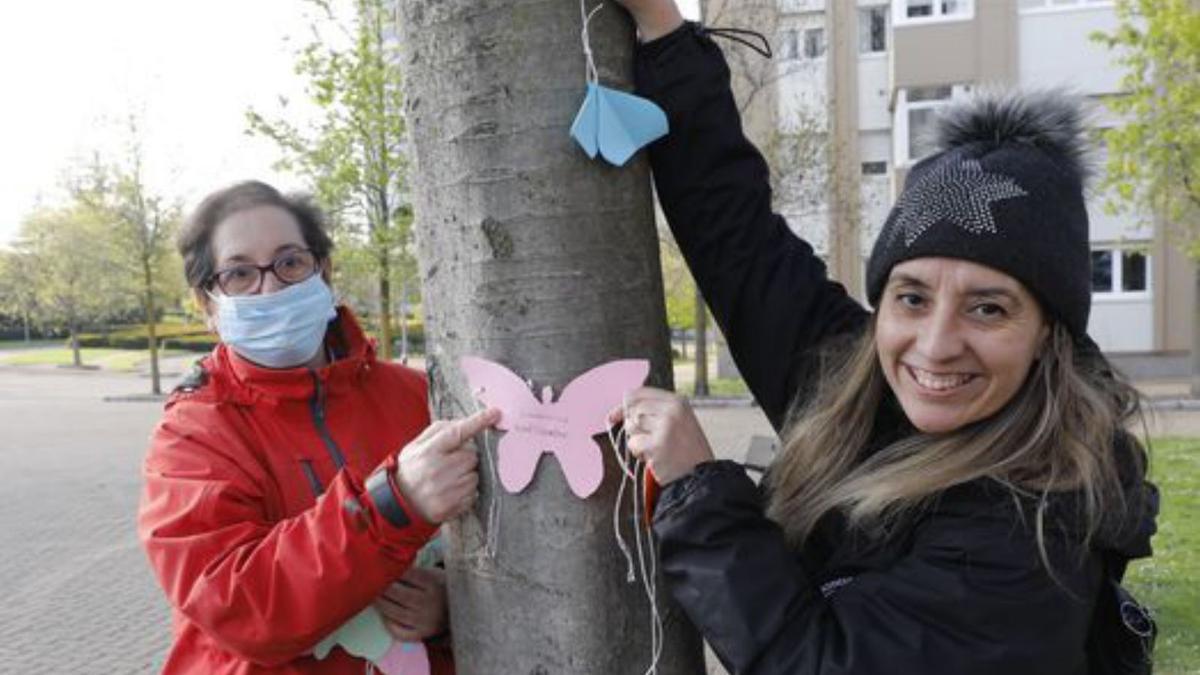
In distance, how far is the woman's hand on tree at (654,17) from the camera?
166 centimetres

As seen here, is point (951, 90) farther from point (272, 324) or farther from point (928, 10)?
point (272, 324)

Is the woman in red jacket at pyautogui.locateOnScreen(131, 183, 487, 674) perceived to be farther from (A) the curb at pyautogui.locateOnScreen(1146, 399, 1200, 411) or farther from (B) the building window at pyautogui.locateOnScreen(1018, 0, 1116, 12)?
(B) the building window at pyautogui.locateOnScreen(1018, 0, 1116, 12)

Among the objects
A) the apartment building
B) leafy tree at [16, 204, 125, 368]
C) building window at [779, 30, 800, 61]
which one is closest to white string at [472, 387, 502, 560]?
the apartment building

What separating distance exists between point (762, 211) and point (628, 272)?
42 cm

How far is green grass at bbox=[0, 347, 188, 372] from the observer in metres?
35.2

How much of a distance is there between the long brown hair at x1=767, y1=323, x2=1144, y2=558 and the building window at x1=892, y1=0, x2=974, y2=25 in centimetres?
2142

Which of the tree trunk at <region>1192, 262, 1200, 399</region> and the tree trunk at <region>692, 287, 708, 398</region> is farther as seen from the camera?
the tree trunk at <region>692, 287, 708, 398</region>

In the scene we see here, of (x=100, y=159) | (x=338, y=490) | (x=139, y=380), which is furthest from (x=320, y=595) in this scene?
(x=139, y=380)

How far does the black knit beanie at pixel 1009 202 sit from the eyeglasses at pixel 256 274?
3.95ft

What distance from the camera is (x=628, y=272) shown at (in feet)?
5.25

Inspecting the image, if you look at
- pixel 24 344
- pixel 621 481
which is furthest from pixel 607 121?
pixel 24 344

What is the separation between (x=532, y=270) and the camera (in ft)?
5.05

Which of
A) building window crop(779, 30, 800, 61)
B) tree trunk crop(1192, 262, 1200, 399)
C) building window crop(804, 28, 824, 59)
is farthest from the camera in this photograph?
building window crop(804, 28, 824, 59)

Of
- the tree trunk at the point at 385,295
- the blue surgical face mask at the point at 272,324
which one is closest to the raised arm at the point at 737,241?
the blue surgical face mask at the point at 272,324
